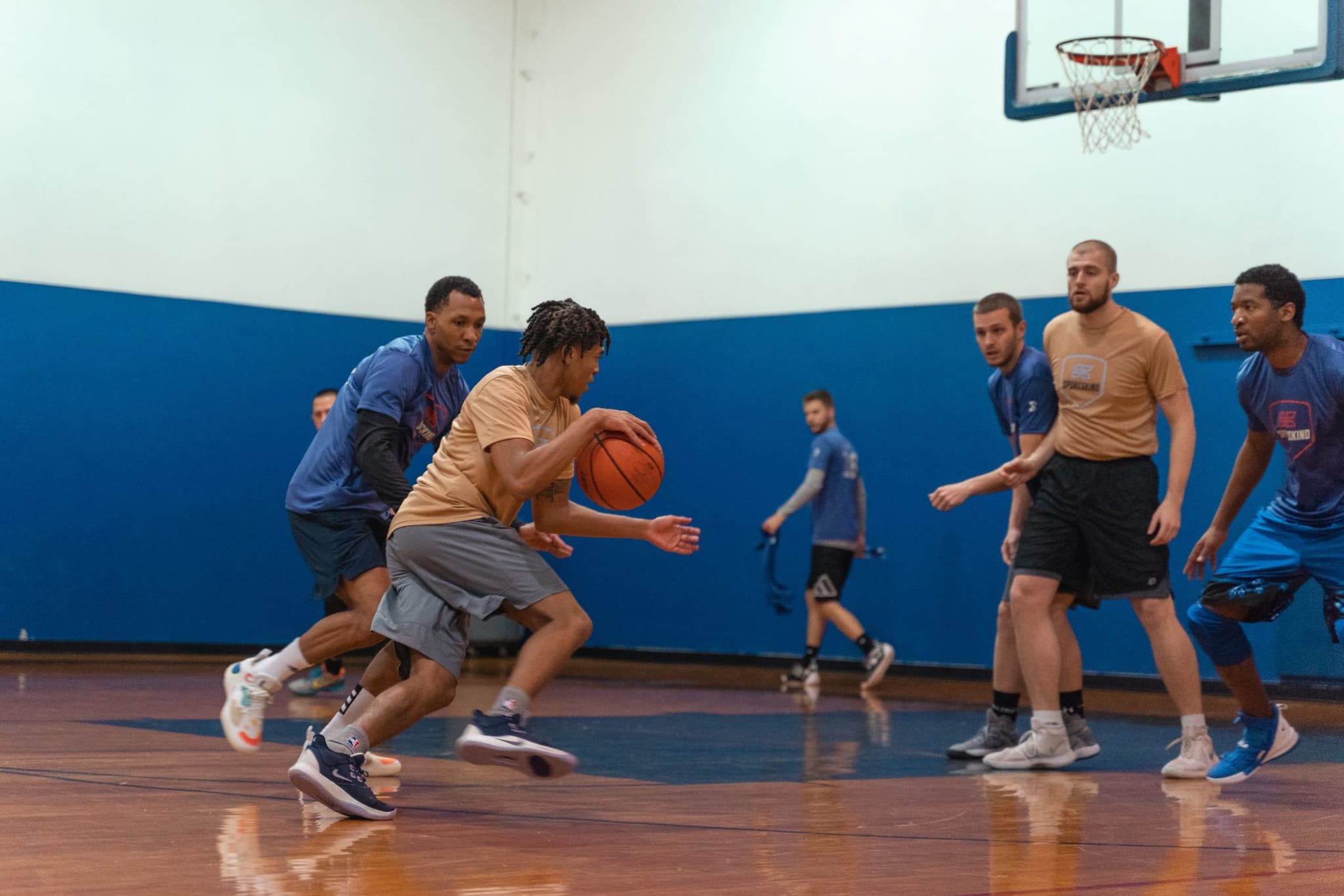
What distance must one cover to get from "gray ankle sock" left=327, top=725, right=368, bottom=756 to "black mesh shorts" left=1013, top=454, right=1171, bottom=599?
9.99 feet

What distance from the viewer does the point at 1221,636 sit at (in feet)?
19.9

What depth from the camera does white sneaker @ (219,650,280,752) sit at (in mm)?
5922

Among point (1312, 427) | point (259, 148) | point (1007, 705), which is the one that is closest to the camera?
point (1312, 427)

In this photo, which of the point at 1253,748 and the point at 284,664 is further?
the point at 1253,748

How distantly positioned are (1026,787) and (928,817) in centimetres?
102

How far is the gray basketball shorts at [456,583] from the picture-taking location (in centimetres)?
465

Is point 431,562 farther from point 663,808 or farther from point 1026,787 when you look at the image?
point 1026,787

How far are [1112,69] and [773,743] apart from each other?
13.4ft

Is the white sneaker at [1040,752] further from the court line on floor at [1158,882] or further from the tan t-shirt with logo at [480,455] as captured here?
the tan t-shirt with logo at [480,455]

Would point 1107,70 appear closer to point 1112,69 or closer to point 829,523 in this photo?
point 1112,69

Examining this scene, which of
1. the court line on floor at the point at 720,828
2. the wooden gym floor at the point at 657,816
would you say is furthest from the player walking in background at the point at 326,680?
the court line on floor at the point at 720,828

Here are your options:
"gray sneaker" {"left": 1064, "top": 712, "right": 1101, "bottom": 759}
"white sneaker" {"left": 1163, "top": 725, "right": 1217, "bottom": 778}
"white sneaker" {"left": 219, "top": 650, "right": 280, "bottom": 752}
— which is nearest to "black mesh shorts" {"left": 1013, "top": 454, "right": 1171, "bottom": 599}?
"white sneaker" {"left": 1163, "top": 725, "right": 1217, "bottom": 778}

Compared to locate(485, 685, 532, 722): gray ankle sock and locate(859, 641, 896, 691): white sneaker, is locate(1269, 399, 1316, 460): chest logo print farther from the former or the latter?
locate(859, 641, 896, 691): white sneaker

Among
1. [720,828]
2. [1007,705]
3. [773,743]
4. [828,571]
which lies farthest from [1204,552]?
[828,571]
